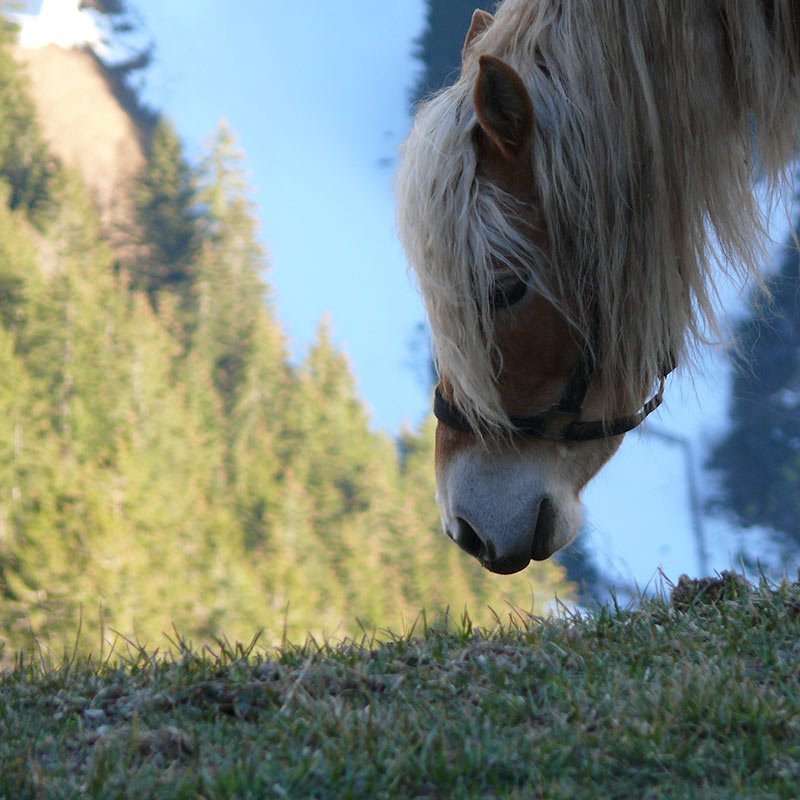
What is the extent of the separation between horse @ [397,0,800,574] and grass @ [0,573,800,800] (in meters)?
0.45

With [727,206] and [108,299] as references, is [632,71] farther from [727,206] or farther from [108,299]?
[108,299]

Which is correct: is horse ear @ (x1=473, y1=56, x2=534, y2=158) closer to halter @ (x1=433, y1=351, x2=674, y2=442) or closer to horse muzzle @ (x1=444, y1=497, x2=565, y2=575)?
halter @ (x1=433, y1=351, x2=674, y2=442)

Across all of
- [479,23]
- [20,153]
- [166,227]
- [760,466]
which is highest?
[479,23]

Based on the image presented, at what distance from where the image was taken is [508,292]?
276 cm

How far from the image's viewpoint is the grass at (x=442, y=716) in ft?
5.75

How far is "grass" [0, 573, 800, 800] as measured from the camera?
175 centimetres

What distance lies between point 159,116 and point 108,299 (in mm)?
10992

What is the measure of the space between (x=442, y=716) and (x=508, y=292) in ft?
3.82

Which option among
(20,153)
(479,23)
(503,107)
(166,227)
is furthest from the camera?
(166,227)

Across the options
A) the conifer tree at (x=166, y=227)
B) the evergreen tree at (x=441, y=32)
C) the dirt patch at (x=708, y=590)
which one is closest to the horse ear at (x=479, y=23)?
the dirt patch at (x=708, y=590)

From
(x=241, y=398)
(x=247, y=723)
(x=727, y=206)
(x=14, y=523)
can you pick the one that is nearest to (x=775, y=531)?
(x=727, y=206)

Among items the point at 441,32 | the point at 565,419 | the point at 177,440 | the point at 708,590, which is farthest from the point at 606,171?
the point at 177,440

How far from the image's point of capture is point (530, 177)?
2793 mm

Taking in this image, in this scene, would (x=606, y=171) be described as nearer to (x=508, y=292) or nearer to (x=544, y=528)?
(x=508, y=292)
